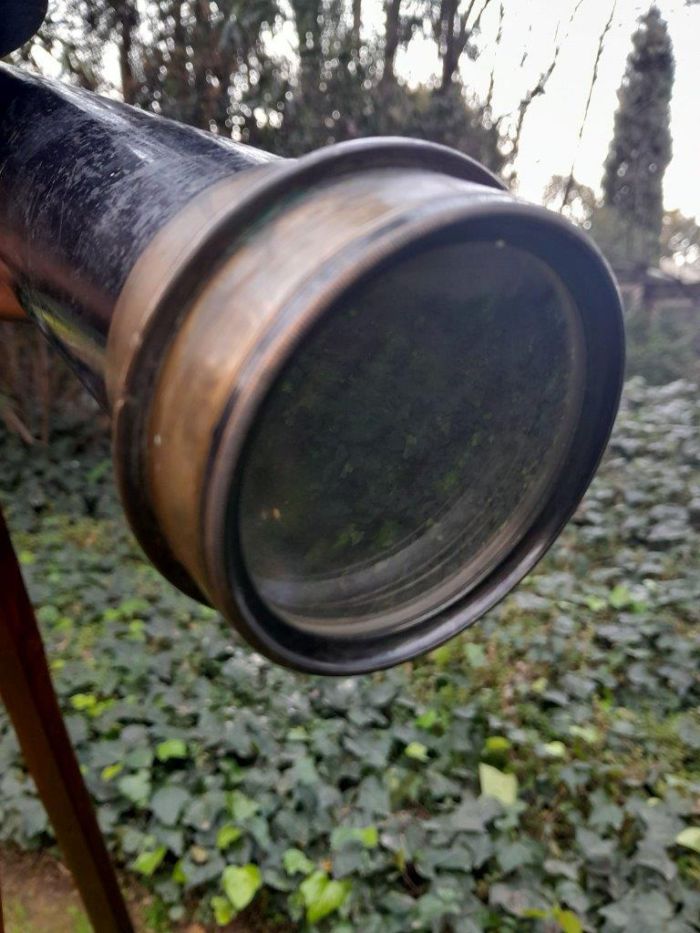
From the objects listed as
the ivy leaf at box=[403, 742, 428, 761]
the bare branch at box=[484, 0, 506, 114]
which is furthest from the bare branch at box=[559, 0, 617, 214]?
the ivy leaf at box=[403, 742, 428, 761]

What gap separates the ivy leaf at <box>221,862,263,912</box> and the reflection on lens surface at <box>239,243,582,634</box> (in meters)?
2.03

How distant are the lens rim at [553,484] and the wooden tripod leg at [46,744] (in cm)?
98

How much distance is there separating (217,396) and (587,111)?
779 centimetres

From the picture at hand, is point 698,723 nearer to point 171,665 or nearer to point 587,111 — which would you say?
point 171,665

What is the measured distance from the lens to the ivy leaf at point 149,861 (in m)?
2.53

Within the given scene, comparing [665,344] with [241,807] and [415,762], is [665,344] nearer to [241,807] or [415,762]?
[415,762]

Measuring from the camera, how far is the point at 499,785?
8.76 ft

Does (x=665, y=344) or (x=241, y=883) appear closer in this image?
(x=241, y=883)

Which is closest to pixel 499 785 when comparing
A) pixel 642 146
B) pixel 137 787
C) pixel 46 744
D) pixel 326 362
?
pixel 137 787

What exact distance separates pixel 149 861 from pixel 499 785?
123cm

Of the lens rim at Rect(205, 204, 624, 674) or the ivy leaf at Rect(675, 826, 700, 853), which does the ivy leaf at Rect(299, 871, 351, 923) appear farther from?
the lens rim at Rect(205, 204, 624, 674)

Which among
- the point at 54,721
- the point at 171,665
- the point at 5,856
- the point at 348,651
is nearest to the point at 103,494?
the point at 171,665

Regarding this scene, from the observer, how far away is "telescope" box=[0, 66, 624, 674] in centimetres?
56

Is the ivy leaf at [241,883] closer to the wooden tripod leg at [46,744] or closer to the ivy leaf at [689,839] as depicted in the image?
the wooden tripod leg at [46,744]
